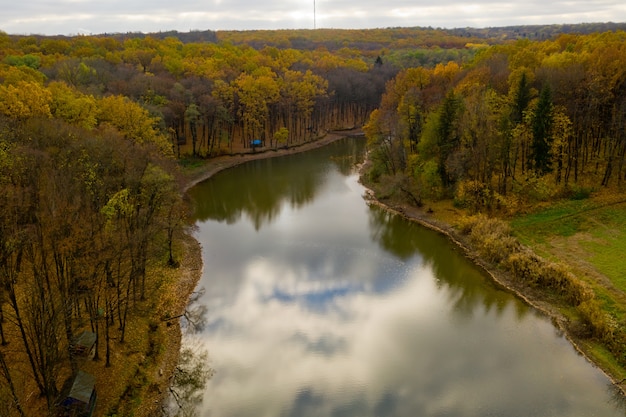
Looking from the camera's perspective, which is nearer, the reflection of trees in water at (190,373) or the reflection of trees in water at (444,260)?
the reflection of trees in water at (190,373)

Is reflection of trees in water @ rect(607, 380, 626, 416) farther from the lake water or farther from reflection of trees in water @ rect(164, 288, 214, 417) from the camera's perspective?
reflection of trees in water @ rect(164, 288, 214, 417)

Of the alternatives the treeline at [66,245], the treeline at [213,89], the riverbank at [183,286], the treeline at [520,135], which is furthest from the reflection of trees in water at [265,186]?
the treeline at [66,245]

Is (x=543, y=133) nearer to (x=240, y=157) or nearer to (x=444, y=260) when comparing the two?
(x=444, y=260)

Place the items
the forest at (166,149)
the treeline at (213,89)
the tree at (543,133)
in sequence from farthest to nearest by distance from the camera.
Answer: the treeline at (213,89) → the tree at (543,133) → the forest at (166,149)

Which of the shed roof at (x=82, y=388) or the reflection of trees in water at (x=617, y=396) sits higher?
the shed roof at (x=82, y=388)

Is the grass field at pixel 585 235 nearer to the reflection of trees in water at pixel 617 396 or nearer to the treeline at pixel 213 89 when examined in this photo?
the reflection of trees in water at pixel 617 396

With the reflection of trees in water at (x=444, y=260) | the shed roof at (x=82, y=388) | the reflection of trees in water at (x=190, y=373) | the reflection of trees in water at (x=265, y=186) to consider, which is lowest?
the reflection of trees in water at (x=190, y=373)

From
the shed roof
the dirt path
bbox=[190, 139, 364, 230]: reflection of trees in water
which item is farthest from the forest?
bbox=[190, 139, 364, 230]: reflection of trees in water

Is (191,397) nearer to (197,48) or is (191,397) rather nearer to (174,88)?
(174,88)
